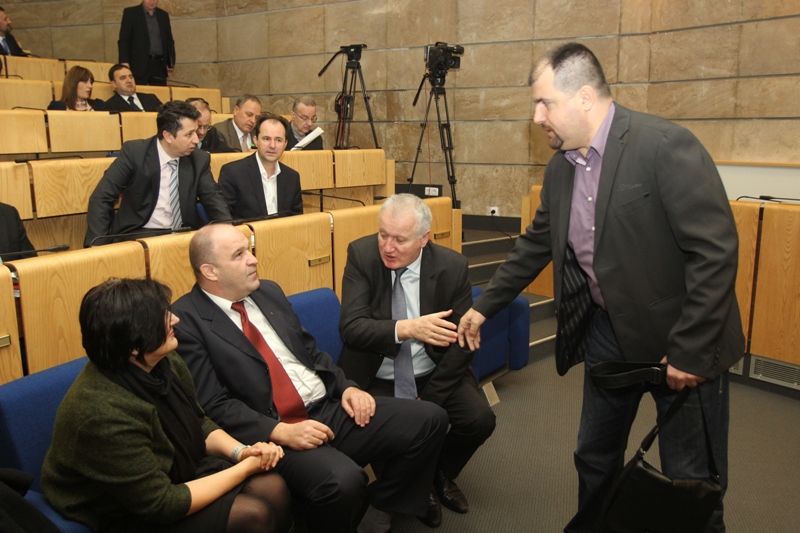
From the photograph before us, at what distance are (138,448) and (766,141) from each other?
5176 mm

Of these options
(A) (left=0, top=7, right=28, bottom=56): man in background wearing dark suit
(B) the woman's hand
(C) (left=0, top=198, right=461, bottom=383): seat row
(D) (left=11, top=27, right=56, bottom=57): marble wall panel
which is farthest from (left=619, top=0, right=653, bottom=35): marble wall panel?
(D) (left=11, top=27, right=56, bottom=57): marble wall panel

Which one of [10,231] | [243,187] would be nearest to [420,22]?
[243,187]

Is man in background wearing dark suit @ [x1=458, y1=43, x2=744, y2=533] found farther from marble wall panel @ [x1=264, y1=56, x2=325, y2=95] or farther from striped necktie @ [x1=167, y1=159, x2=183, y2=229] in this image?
marble wall panel @ [x1=264, y1=56, x2=325, y2=95]

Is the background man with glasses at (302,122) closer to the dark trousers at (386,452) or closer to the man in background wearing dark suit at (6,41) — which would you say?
the man in background wearing dark suit at (6,41)

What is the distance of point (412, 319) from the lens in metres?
2.29

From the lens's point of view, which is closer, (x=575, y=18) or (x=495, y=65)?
(x=575, y=18)

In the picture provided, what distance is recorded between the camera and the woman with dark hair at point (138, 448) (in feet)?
4.56

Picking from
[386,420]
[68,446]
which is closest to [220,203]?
[386,420]

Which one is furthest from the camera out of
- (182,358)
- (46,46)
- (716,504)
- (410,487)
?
(46,46)

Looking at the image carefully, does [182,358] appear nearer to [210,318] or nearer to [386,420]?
[210,318]

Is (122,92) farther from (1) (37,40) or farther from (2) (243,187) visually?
(1) (37,40)

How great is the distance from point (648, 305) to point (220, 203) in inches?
100

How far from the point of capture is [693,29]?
525cm

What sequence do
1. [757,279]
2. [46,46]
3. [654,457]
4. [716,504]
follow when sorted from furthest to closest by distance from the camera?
[46,46] → [757,279] → [654,457] → [716,504]
